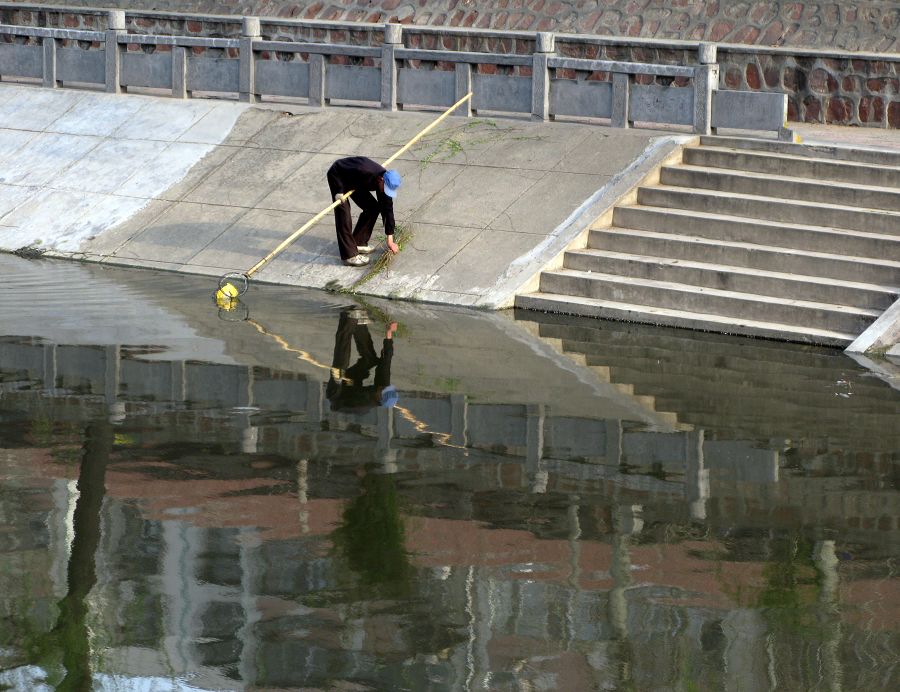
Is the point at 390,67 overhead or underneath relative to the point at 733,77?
underneath

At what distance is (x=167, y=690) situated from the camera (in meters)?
6.40

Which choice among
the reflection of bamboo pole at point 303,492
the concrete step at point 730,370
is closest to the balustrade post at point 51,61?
the concrete step at point 730,370

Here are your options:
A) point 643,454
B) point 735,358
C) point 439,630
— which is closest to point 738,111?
point 735,358

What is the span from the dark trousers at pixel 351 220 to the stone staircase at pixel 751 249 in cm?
192

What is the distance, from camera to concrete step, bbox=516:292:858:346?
45.5 feet

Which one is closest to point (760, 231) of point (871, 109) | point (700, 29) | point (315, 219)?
point (315, 219)

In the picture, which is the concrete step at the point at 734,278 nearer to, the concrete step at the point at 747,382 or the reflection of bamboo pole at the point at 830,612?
the concrete step at the point at 747,382

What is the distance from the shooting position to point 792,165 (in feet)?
53.8

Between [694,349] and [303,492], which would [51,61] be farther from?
[303,492]

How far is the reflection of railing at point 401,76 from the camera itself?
17.3 m

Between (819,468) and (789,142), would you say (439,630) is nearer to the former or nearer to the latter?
(819,468)

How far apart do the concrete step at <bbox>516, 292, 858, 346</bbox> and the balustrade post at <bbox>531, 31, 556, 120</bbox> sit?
363 cm

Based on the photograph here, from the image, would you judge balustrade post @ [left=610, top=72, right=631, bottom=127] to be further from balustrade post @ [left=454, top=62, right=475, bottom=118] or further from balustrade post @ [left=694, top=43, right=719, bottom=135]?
balustrade post @ [left=454, top=62, right=475, bottom=118]

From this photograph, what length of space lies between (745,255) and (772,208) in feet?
2.91
